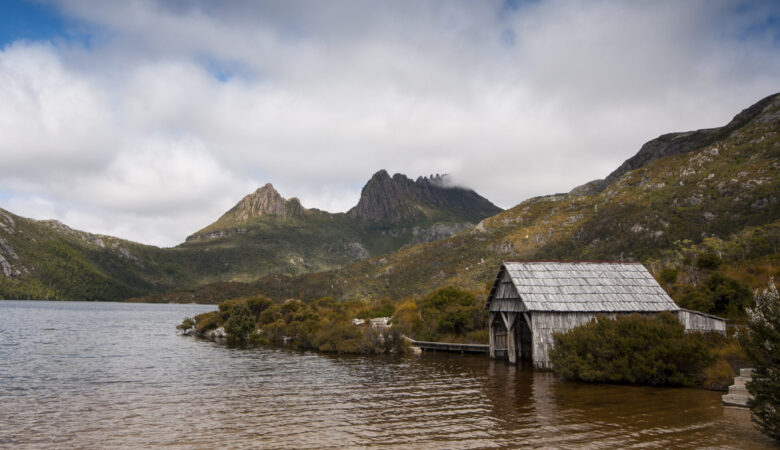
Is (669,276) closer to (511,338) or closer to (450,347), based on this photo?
(450,347)

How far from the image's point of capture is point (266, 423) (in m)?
16.9

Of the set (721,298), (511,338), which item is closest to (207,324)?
(511,338)

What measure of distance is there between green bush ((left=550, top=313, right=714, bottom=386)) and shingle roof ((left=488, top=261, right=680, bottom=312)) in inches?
113

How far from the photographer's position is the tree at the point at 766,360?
1217 centimetres

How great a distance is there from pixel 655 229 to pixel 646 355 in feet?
269

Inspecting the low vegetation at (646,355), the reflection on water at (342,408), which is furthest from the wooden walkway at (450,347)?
the low vegetation at (646,355)

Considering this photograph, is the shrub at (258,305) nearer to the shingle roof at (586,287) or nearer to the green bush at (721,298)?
the shingle roof at (586,287)

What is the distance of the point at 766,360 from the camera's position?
493 inches

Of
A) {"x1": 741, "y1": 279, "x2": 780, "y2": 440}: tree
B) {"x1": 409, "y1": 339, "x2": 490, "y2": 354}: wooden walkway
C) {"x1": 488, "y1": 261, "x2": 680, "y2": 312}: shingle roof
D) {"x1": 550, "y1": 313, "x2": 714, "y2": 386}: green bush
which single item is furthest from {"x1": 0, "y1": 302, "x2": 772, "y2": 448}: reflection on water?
{"x1": 409, "y1": 339, "x2": 490, "y2": 354}: wooden walkway

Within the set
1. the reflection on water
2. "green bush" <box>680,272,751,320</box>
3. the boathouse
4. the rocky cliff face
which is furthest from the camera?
the rocky cliff face

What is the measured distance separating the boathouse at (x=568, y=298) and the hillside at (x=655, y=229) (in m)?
8.93

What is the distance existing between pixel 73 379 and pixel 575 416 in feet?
88.3

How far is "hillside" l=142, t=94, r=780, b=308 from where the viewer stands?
65231 mm

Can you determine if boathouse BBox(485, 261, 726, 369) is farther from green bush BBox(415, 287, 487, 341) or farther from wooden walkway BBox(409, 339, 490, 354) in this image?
green bush BBox(415, 287, 487, 341)
